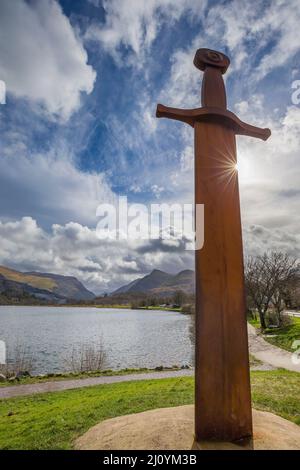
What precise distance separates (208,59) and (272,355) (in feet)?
61.5

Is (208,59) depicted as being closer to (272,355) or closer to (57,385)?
(57,385)

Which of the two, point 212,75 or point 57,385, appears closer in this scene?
point 212,75

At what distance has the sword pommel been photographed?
14.2ft

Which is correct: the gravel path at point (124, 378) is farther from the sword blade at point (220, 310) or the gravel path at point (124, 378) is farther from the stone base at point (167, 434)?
the sword blade at point (220, 310)

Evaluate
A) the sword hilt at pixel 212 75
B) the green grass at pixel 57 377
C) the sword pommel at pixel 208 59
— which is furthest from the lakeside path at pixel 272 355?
the sword pommel at pixel 208 59

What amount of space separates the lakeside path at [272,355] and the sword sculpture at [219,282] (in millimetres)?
12501

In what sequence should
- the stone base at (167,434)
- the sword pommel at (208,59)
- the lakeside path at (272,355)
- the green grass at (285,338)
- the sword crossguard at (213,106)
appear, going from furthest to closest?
1. the green grass at (285,338)
2. the lakeside path at (272,355)
3. the sword pommel at (208,59)
4. the sword crossguard at (213,106)
5. the stone base at (167,434)

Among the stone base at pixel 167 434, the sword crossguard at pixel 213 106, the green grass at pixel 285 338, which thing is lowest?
the green grass at pixel 285 338

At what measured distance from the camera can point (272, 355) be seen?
1891cm

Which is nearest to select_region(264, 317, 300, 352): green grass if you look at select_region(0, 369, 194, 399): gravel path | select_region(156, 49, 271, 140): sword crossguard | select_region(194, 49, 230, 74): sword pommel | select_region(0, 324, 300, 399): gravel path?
select_region(0, 324, 300, 399): gravel path

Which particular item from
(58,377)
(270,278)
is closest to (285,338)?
(270,278)

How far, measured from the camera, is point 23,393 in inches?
470

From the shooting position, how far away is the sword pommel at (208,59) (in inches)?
170
